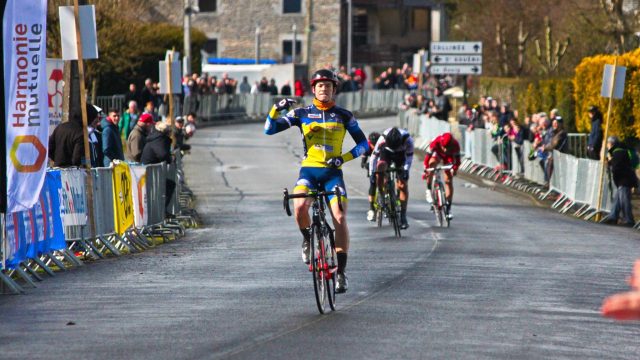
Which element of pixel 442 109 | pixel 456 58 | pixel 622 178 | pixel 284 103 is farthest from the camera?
pixel 456 58

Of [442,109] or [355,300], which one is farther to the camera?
[442,109]

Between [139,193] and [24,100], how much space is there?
5.71 m

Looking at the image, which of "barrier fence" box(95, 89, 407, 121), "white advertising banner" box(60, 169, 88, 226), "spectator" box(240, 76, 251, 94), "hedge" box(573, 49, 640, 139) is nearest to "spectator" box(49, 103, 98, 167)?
"white advertising banner" box(60, 169, 88, 226)

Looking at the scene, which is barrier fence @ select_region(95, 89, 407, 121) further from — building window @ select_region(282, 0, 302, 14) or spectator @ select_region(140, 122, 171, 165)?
spectator @ select_region(140, 122, 171, 165)

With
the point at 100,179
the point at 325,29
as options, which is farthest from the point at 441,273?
the point at 325,29

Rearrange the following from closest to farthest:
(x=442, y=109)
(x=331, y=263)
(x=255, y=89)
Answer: (x=331, y=263) < (x=442, y=109) < (x=255, y=89)

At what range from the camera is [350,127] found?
12648 mm

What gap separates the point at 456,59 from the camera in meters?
46.7

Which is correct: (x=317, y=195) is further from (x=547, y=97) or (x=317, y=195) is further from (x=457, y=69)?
(x=457, y=69)

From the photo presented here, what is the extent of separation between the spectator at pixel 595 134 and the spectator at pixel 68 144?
13.6m

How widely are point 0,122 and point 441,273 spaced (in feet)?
15.9

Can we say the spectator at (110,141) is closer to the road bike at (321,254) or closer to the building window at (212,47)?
the road bike at (321,254)

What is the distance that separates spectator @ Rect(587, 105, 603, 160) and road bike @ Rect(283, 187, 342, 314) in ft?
57.8

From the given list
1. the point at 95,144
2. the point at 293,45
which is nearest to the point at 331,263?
the point at 95,144
